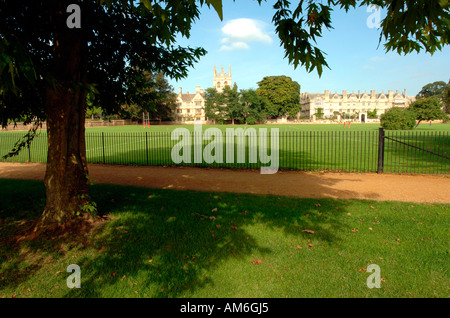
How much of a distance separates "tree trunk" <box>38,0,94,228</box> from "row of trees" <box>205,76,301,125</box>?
229 feet

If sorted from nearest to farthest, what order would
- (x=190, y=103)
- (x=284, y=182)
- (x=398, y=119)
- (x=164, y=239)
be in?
(x=164, y=239) < (x=284, y=182) < (x=398, y=119) < (x=190, y=103)

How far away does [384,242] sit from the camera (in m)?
4.50

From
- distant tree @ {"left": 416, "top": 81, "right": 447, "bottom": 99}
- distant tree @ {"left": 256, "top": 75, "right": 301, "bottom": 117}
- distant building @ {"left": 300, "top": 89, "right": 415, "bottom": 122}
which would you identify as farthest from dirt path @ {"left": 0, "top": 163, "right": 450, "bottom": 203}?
distant tree @ {"left": 416, "top": 81, "right": 447, "bottom": 99}

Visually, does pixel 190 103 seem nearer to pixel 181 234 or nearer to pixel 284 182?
pixel 284 182

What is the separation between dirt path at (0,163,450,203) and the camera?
7730mm

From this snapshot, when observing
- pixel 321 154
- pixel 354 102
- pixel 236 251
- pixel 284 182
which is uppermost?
pixel 354 102

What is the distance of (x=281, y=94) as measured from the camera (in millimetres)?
86000

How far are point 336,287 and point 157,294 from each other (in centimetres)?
212

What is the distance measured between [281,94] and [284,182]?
265 feet

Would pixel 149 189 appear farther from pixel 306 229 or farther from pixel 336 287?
pixel 336 287

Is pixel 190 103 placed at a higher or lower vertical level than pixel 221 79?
lower

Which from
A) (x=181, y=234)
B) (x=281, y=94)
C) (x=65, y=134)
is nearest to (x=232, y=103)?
(x=281, y=94)

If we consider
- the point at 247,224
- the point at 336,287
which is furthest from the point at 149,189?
the point at 336,287

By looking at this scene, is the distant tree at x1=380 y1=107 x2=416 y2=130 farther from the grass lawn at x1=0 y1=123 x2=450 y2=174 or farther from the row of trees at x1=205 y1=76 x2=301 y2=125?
the row of trees at x1=205 y1=76 x2=301 y2=125
